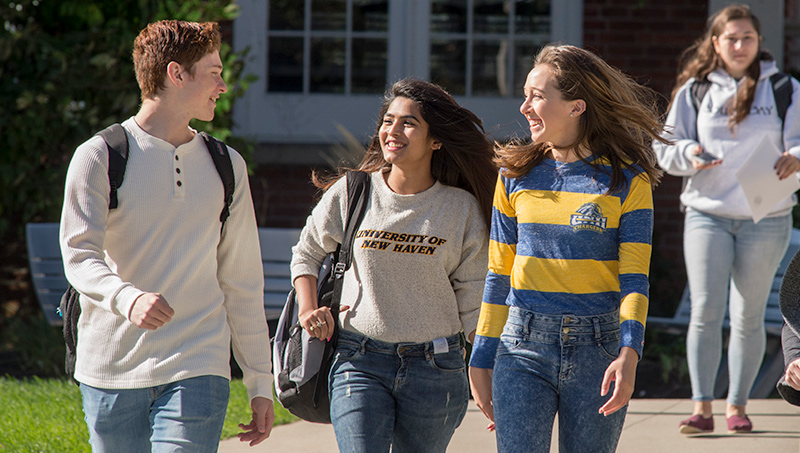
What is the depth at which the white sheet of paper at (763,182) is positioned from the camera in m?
4.68

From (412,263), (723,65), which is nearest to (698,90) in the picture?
(723,65)

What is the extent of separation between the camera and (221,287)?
2.84m

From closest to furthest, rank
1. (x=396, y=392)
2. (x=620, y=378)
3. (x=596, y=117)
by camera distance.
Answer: (x=620, y=378), (x=596, y=117), (x=396, y=392)

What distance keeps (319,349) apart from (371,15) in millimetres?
5729

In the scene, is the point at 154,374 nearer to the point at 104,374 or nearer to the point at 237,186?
the point at 104,374

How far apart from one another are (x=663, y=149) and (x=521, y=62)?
3.75 meters

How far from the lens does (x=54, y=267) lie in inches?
278

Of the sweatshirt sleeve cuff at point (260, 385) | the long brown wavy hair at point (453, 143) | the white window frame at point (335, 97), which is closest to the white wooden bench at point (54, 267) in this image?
the white window frame at point (335, 97)

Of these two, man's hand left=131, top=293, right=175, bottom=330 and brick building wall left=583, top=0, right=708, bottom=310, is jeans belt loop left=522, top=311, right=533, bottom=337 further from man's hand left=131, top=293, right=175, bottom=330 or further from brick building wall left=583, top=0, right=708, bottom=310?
brick building wall left=583, top=0, right=708, bottom=310

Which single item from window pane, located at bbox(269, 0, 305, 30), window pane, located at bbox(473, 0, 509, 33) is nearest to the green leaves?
window pane, located at bbox(269, 0, 305, 30)

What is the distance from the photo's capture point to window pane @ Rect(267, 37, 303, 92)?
333 inches

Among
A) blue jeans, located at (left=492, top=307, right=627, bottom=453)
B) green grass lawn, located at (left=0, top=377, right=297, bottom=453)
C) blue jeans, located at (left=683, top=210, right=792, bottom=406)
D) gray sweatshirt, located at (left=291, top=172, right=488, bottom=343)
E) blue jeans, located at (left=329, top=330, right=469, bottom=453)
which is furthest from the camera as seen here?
blue jeans, located at (left=683, top=210, right=792, bottom=406)

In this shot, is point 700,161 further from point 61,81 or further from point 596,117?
point 61,81

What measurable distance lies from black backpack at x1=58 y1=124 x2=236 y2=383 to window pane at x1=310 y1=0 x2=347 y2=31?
229 inches
